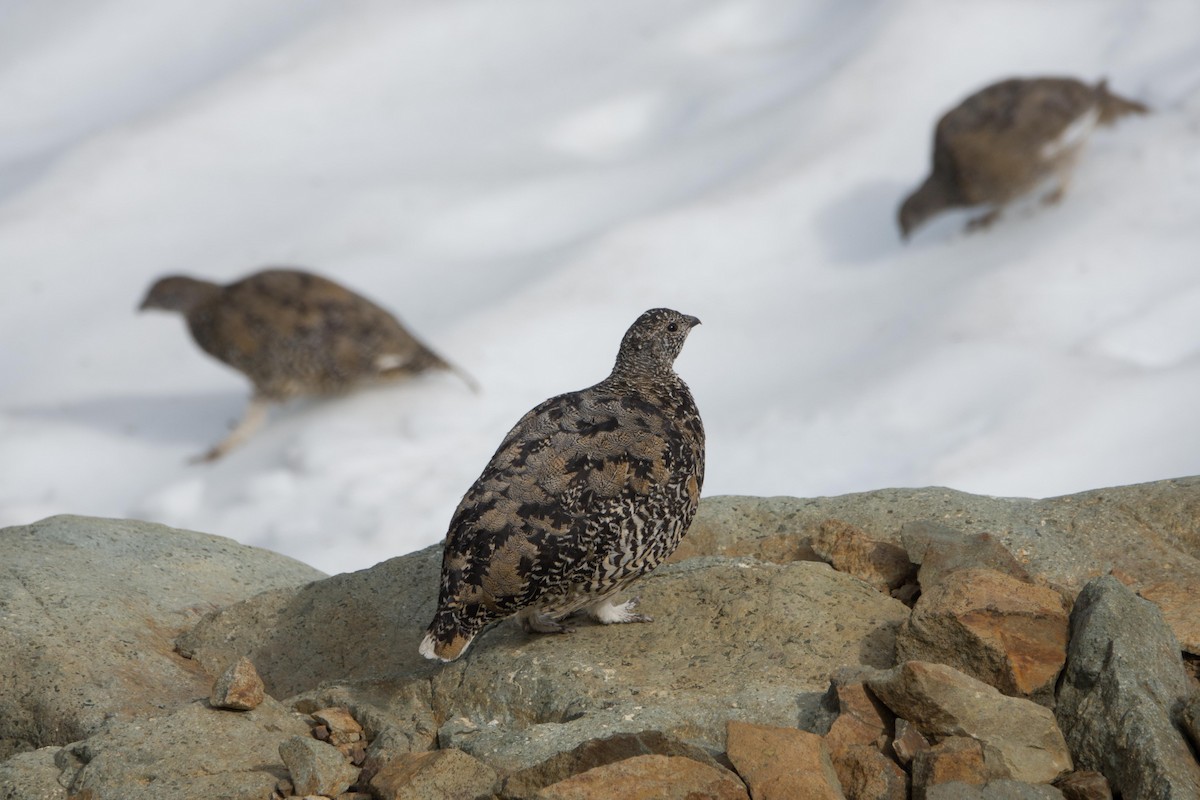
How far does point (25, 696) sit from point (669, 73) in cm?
1293

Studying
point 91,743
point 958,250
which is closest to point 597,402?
point 91,743

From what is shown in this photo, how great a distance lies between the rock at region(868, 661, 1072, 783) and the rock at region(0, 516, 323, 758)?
2.41 meters

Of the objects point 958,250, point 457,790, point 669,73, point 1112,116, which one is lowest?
point 457,790

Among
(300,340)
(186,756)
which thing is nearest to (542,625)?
(186,756)

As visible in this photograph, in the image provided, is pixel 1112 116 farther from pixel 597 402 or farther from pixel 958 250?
pixel 597 402

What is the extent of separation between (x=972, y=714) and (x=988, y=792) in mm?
306

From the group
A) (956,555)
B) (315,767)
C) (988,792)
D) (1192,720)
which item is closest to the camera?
(988,792)

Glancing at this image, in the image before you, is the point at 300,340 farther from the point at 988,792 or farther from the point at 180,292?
the point at 988,792

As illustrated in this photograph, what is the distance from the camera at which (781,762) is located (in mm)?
3670

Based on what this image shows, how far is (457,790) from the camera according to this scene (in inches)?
146

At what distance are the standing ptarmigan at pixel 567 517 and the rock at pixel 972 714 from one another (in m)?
0.99

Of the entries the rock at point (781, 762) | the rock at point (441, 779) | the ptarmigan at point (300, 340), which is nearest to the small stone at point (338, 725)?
the rock at point (441, 779)

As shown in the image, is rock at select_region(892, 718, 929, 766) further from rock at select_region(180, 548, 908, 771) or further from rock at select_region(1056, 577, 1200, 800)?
rock at select_region(1056, 577, 1200, 800)

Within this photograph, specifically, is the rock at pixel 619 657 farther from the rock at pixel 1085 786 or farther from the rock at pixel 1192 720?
the rock at pixel 1192 720
